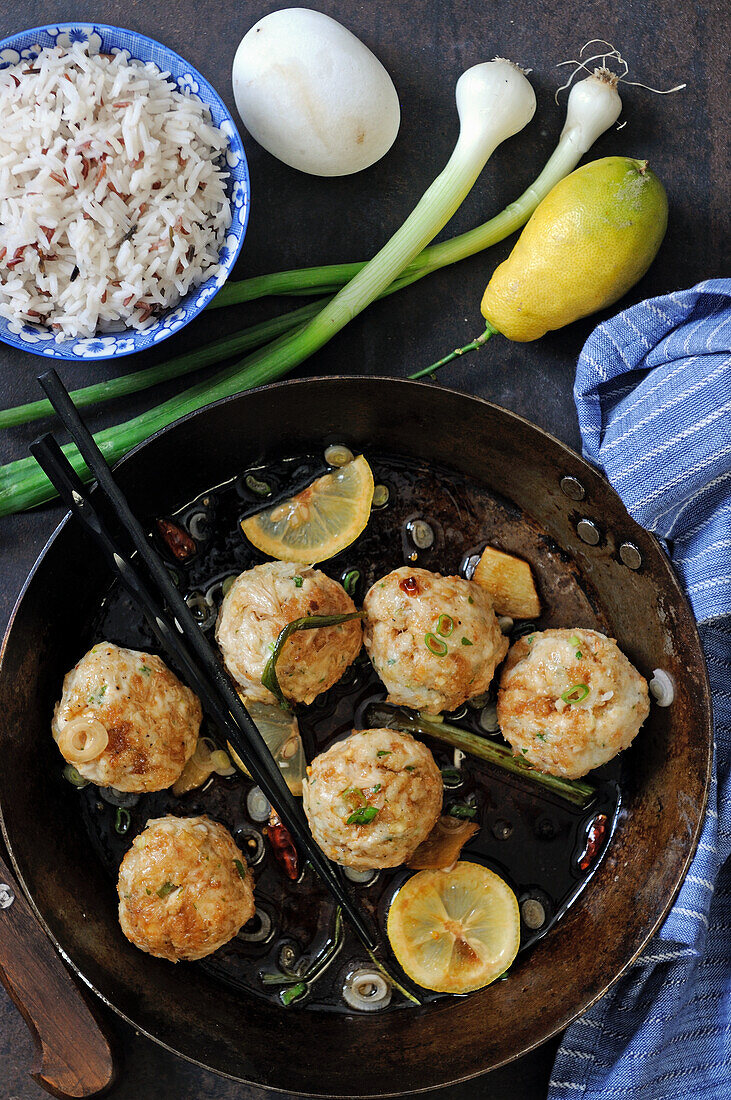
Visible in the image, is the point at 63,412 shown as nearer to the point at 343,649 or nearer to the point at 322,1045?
the point at 343,649

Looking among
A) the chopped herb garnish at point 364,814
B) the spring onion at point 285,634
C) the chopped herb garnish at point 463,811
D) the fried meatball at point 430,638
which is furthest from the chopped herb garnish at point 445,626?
the chopped herb garnish at point 463,811

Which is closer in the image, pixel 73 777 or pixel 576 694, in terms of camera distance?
pixel 576 694

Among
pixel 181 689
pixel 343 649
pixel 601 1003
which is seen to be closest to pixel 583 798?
pixel 601 1003

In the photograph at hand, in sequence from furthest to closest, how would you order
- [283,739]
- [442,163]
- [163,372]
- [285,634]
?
[442,163]
[163,372]
[283,739]
[285,634]

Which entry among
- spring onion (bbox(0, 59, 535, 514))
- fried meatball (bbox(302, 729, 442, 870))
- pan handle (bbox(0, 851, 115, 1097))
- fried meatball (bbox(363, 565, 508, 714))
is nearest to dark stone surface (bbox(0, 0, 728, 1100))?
spring onion (bbox(0, 59, 535, 514))

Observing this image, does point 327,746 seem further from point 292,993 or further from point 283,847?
point 292,993

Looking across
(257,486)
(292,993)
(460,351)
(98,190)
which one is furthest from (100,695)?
(460,351)
